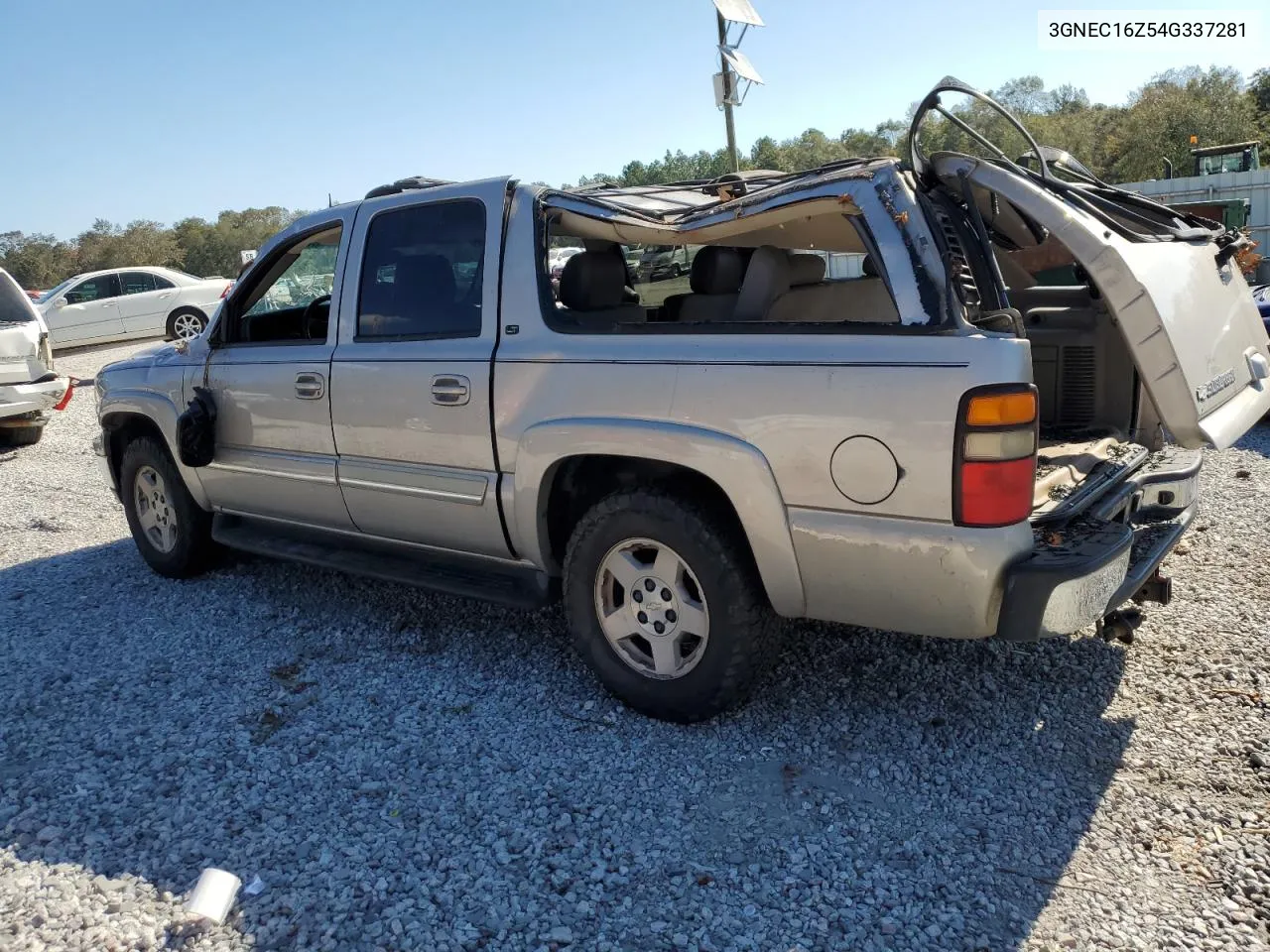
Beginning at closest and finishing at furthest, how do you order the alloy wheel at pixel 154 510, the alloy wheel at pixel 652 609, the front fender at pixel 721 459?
the front fender at pixel 721 459, the alloy wheel at pixel 652 609, the alloy wheel at pixel 154 510

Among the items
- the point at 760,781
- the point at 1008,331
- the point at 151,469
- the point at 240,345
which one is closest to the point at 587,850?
the point at 760,781

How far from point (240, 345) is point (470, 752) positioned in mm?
2595

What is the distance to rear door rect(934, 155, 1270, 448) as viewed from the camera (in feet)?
9.84

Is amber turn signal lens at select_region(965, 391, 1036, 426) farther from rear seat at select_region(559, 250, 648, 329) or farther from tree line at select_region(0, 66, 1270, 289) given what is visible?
tree line at select_region(0, 66, 1270, 289)

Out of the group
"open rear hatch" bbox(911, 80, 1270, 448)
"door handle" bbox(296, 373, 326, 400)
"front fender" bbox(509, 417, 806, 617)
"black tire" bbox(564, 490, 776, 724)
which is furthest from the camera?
"door handle" bbox(296, 373, 326, 400)

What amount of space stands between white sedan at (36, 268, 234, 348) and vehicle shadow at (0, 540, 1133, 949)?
15.0 m

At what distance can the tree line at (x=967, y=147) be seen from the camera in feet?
121

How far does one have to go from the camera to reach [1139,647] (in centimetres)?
396

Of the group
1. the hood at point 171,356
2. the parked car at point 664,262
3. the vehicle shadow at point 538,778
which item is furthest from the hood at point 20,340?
the parked car at point 664,262

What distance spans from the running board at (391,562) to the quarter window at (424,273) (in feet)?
3.20

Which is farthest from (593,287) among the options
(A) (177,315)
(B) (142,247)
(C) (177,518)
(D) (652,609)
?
(B) (142,247)

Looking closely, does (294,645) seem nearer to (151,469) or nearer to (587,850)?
(151,469)

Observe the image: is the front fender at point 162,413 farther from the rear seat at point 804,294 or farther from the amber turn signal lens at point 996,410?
the amber turn signal lens at point 996,410

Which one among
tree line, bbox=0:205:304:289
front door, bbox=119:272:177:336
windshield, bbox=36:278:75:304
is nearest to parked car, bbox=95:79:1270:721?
front door, bbox=119:272:177:336
